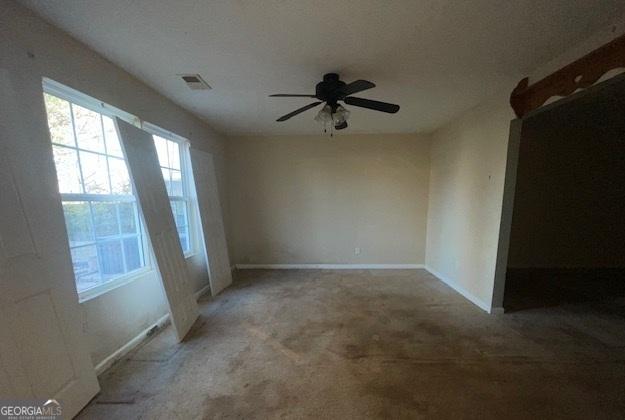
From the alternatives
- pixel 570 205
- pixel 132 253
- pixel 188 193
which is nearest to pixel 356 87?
pixel 132 253

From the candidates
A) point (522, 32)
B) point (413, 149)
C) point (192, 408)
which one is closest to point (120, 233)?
point (192, 408)

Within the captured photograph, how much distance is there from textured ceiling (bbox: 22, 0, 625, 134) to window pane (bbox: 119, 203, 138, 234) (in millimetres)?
1234

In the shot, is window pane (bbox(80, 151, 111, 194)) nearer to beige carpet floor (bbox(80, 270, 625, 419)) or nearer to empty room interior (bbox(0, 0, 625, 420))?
empty room interior (bbox(0, 0, 625, 420))

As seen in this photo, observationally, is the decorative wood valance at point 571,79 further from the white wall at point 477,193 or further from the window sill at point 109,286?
the window sill at point 109,286

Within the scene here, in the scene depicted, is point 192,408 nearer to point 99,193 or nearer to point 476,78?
point 99,193

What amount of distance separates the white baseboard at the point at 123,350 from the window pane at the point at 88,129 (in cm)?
170

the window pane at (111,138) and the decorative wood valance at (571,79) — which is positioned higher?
the decorative wood valance at (571,79)

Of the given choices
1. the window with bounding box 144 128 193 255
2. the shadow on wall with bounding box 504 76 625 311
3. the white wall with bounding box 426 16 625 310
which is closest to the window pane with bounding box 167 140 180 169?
the window with bounding box 144 128 193 255

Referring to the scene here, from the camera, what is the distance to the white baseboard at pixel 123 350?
6.10 ft

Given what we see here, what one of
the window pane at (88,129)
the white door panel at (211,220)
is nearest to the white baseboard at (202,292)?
the white door panel at (211,220)

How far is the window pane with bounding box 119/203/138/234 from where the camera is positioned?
225 cm

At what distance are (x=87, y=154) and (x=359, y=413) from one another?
276 cm

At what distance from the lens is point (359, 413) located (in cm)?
150

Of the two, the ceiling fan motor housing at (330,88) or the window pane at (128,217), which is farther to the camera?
the window pane at (128,217)
